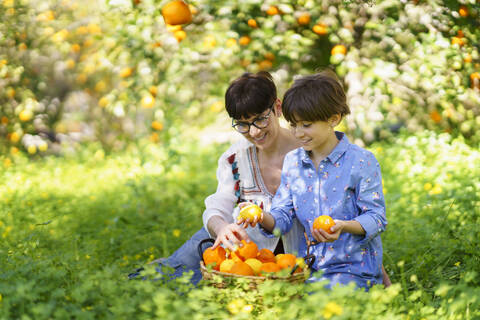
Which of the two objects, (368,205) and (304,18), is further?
(304,18)

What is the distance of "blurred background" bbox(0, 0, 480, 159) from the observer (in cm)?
396

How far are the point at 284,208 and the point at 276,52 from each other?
7.31ft

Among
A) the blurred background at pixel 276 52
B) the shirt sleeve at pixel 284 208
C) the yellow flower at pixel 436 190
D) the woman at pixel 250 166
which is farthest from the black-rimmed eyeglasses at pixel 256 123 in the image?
the yellow flower at pixel 436 190

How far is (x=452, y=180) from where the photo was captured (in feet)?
12.6

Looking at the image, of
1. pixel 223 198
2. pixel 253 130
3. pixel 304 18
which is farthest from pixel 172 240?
pixel 304 18

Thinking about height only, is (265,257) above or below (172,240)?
above

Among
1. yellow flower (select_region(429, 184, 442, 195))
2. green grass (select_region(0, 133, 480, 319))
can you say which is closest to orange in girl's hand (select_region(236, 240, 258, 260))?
green grass (select_region(0, 133, 480, 319))

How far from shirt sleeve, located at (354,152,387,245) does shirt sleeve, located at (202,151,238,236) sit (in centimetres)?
78

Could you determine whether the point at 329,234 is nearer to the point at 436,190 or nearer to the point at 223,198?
the point at 223,198

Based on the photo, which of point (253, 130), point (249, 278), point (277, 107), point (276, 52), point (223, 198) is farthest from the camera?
point (276, 52)

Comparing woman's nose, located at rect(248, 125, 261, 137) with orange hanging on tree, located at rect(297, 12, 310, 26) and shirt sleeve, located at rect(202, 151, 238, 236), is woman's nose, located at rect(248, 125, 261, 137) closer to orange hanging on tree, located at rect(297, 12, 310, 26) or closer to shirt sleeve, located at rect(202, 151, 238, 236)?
shirt sleeve, located at rect(202, 151, 238, 236)

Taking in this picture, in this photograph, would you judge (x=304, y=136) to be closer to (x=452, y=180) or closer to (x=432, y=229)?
(x=432, y=229)

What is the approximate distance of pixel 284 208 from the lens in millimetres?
2520

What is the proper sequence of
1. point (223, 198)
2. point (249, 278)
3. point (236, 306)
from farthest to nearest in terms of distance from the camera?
point (223, 198), point (249, 278), point (236, 306)
